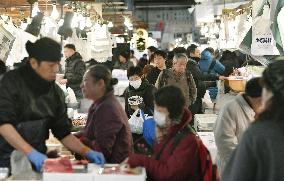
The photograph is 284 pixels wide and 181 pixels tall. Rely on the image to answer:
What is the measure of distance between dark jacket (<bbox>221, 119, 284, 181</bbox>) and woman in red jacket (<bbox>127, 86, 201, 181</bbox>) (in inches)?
35.2

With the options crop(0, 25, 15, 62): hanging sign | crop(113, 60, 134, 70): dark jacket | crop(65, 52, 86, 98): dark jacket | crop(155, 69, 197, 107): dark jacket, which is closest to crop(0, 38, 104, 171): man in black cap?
crop(155, 69, 197, 107): dark jacket

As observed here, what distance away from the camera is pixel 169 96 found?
387 cm

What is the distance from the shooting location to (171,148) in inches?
147

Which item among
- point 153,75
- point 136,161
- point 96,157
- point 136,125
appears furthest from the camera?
point 153,75

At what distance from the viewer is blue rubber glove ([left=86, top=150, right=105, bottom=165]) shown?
4.15 metres

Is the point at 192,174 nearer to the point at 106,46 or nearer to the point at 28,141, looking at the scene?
the point at 28,141

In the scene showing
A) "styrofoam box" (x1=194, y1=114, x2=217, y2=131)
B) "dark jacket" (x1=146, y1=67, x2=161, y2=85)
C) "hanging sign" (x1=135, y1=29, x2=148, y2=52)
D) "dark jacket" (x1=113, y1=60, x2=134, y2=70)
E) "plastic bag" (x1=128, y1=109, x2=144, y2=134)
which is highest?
"hanging sign" (x1=135, y1=29, x2=148, y2=52)

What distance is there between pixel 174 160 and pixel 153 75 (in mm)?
5937

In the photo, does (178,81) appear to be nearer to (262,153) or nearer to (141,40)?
(262,153)

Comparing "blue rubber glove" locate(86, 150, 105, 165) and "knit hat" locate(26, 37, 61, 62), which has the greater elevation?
"knit hat" locate(26, 37, 61, 62)

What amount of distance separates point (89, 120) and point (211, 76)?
7.57 metres

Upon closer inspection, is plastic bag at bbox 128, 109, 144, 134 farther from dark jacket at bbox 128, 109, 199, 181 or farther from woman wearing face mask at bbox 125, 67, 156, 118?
dark jacket at bbox 128, 109, 199, 181

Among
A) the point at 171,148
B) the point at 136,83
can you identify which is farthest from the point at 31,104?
the point at 136,83

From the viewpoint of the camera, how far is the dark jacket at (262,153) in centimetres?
272
